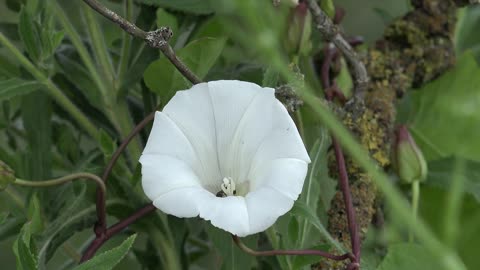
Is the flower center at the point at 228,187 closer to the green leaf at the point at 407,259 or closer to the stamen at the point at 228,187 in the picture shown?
the stamen at the point at 228,187

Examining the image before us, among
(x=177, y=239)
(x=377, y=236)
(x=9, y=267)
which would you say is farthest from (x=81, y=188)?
(x=9, y=267)

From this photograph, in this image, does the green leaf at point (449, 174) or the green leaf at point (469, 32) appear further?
the green leaf at point (469, 32)

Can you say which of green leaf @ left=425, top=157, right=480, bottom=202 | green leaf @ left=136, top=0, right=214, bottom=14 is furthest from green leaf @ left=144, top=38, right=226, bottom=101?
green leaf @ left=425, top=157, right=480, bottom=202

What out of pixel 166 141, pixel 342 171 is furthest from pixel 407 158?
pixel 166 141

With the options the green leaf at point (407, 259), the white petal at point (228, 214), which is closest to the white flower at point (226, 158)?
the white petal at point (228, 214)

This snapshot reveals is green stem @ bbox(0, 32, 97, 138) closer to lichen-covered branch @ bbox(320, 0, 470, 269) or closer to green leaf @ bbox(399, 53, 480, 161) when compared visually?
lichen-covered branch @ bbox(320, 0, 470, 269)

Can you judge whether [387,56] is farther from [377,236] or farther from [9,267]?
[9,267]

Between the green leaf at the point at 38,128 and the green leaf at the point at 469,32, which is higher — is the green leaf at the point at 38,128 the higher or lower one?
the lower one

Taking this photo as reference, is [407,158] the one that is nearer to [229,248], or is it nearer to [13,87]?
[229,248]
